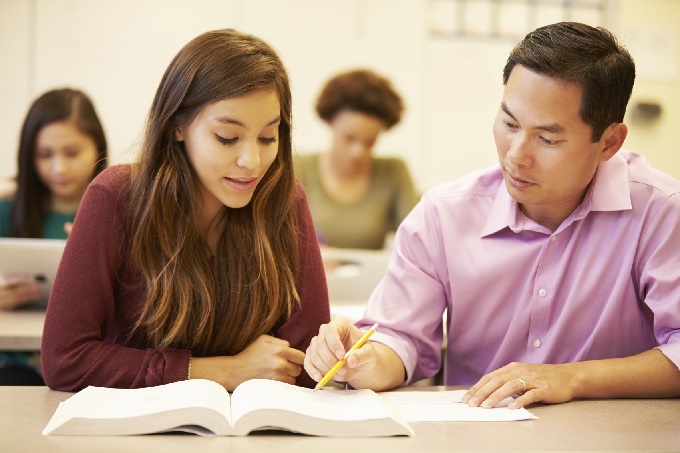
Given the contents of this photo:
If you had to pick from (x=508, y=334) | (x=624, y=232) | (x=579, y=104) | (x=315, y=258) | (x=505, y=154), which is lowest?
(x=508, y=334)

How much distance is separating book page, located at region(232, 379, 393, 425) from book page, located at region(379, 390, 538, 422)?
68 mm

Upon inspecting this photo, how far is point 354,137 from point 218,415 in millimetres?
2731

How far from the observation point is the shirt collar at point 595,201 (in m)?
1.67

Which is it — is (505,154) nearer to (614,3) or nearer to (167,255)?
(167,255)

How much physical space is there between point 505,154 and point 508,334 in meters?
0.39

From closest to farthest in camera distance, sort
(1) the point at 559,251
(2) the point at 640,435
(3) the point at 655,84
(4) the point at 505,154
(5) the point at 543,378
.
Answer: (2) the point at 640,435 → (5) the point at 543,378 → (4) the point at 505,154 → (1) the point at 559,251 → (3) the point at 655,84

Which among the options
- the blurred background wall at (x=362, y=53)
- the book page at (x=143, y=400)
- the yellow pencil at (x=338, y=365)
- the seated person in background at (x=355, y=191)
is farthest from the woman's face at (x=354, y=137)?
the book page at (x=143, y=400)

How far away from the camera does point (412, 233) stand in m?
1.76

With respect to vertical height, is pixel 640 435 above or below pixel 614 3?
below

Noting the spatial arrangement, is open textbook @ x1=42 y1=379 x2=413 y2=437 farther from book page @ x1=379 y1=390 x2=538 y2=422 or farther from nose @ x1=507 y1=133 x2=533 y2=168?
nose @ x1=507 y1=133 x2=533 y2=168

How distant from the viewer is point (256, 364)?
5.06ft

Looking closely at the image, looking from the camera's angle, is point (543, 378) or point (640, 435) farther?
point (543, 378)

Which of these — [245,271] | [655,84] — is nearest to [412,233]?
[245,271]

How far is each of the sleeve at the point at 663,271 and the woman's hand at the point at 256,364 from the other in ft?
2.28
